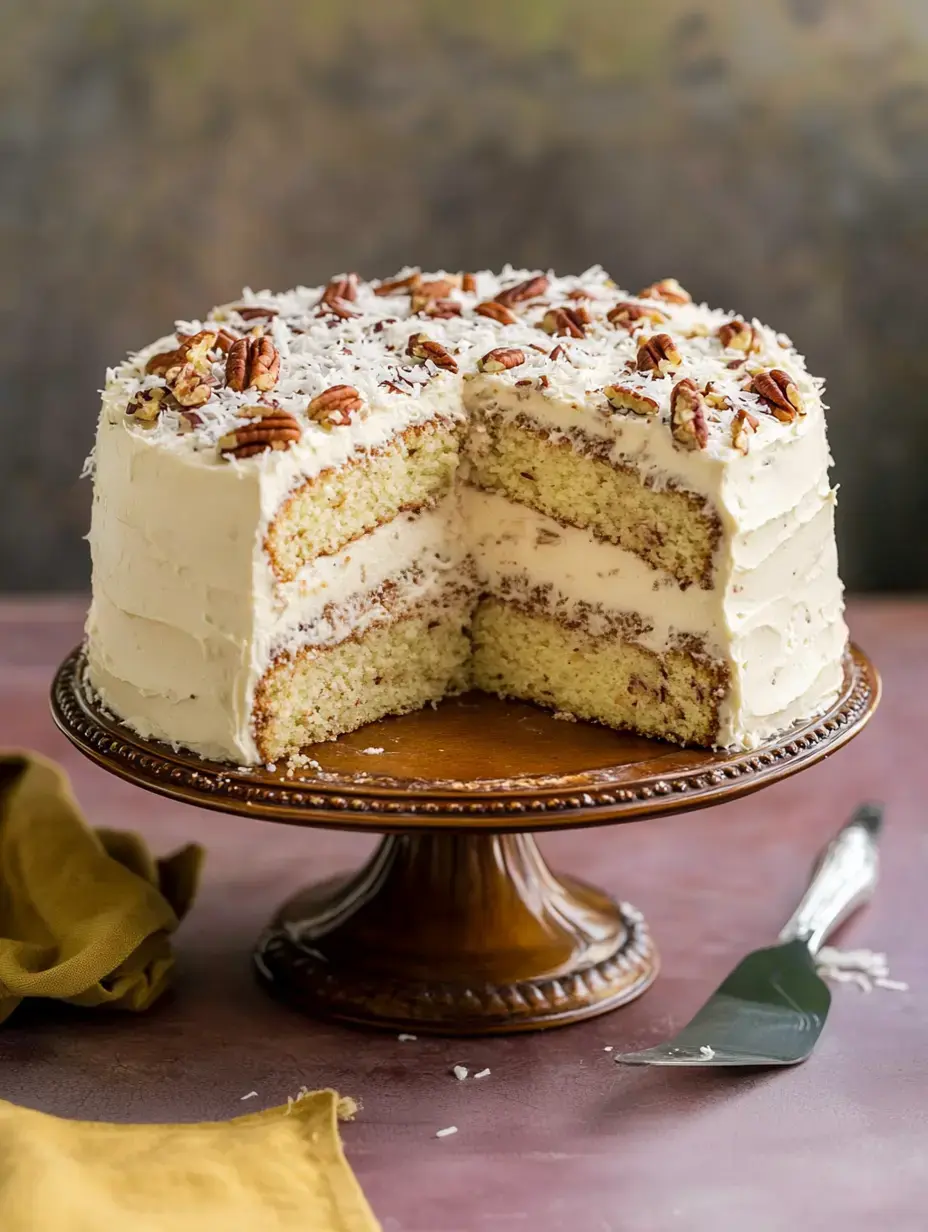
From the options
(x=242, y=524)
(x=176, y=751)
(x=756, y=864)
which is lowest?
(x=756, y=864)

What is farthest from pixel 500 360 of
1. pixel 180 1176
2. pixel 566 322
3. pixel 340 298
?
pixel 180 1176

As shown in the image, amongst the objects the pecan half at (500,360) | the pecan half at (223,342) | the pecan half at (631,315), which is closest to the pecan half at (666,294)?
the pecan half at (631,315)

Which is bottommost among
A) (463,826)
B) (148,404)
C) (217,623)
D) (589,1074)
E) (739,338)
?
(589,1074)

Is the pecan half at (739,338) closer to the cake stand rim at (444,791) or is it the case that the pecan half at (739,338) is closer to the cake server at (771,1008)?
the cake stand rim at (444,791)

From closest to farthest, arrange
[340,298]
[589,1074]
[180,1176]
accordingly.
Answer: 1. [180,1176]
2. [589,1074]
3. [340,298]

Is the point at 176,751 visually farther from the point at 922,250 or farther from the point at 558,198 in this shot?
the point at 922,250

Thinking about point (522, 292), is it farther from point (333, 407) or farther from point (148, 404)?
point (148, 404)

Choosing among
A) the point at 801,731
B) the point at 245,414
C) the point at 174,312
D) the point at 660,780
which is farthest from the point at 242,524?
the point at 174,312
